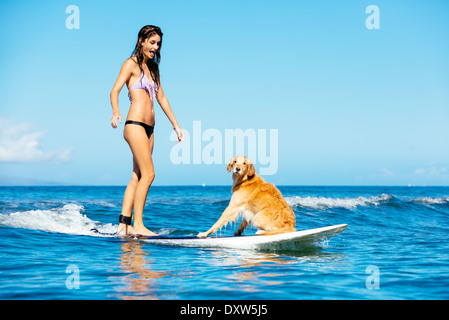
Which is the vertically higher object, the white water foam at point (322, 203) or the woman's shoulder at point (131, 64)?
the woman's shoulder at point (131, 64)

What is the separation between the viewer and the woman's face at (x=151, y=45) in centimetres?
599

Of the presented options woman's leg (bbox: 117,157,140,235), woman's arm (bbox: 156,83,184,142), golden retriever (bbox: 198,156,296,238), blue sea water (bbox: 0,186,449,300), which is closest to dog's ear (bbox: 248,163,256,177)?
golden retriever (bbox: 198,156,296,238)

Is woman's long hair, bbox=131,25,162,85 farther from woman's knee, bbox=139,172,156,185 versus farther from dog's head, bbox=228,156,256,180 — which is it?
dog's head, bbox=228,156,256,180

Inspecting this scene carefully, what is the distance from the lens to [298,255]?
18.0 ft

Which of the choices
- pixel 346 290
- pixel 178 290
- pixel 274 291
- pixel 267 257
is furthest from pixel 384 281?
pixel 178 290

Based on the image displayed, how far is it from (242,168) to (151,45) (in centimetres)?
218

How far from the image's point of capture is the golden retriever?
5.95 meters

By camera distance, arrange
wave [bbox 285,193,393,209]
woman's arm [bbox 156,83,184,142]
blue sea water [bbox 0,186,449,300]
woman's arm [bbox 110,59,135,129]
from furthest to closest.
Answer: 1. wave [bbox 285,193,393,209]
2. woman's arm [bbox 156,83,184,142]
3. woman's arm [bbox 110,59,135,129]
4. blue sea water [bbox 0,186,449,300]

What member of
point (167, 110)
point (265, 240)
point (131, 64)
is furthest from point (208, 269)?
point (131, 64)

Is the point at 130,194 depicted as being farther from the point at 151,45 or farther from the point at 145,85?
the point at 151,45

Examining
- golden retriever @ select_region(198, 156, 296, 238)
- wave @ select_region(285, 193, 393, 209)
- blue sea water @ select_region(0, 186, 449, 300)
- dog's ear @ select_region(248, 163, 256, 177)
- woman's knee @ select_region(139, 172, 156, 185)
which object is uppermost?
dog's ear @ select_region(248, 163, 256, 177)

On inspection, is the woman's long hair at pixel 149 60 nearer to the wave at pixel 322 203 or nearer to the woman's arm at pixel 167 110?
the woman's arm at pixel 167 110

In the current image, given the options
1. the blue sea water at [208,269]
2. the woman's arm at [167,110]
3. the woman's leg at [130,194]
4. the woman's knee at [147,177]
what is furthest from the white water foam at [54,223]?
the woman's arm at [167,110]
